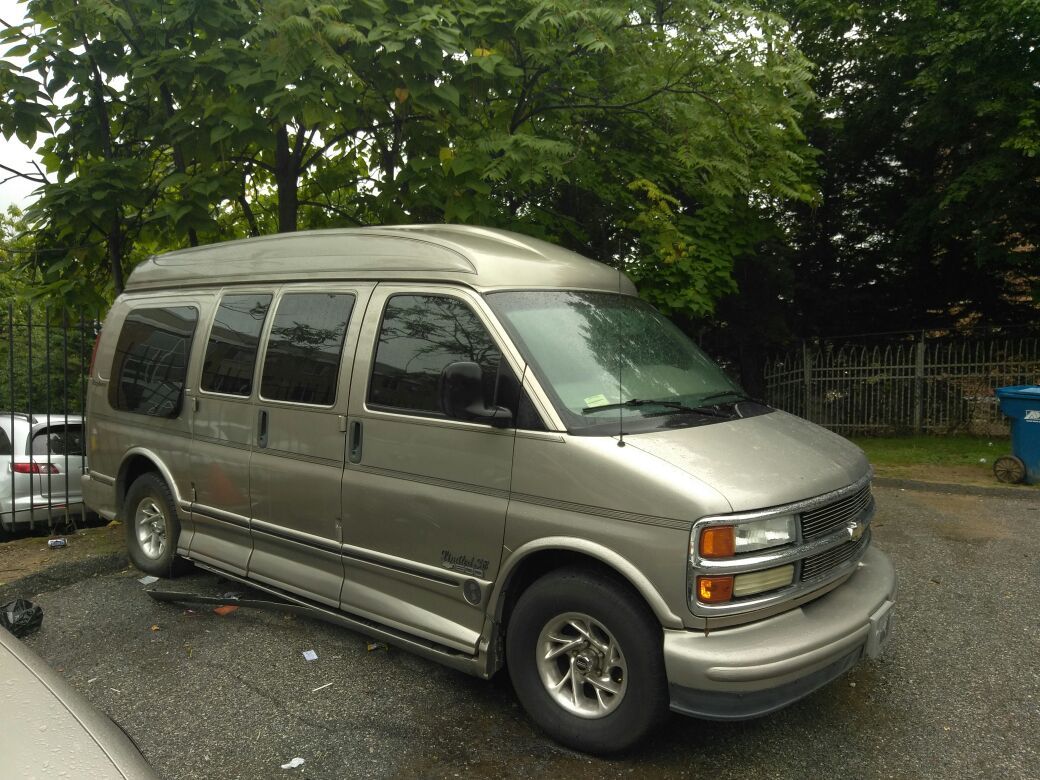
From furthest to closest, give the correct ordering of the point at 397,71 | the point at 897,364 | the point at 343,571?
the point at 897,364 < the point at 397,71 < the point at 343,571

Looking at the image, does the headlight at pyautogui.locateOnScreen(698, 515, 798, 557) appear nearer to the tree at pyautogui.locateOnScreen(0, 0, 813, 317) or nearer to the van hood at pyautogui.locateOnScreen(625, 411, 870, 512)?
the van hood at pyautogui.locateOnScreen(625, 411, 870, 512)

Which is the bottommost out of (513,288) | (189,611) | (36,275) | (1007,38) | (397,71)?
(189,611)

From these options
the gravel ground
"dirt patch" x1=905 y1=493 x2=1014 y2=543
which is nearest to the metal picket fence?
"dirt patch" x1=905 y1=493 x2=1014 y2=543

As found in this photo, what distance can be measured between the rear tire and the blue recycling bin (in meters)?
8.48

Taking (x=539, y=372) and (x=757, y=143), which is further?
(x=757, y=143)

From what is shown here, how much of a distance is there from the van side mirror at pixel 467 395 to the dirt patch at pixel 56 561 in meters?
4.08

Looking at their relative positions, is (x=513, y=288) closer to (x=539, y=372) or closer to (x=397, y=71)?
(x=539, y=372)

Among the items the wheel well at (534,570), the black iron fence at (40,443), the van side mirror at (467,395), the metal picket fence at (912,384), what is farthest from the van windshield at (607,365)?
the metal picket fence at (912,384)

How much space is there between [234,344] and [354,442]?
1.39 meters

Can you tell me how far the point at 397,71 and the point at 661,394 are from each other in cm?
418

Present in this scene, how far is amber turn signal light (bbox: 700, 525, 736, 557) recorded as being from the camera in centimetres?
304

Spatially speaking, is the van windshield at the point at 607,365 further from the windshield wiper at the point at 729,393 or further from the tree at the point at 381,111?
the tree at the point at 381,111

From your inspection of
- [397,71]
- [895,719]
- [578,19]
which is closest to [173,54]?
[397,71]

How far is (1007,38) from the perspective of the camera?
11969mm
